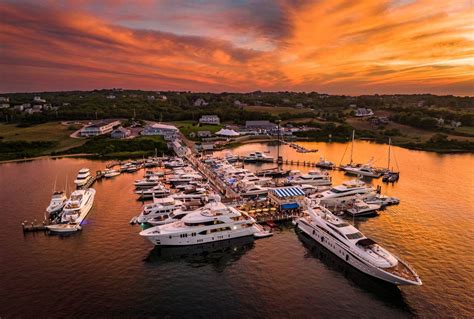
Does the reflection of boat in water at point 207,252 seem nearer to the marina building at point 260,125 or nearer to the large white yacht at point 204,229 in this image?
the large white yacht at point 204,229

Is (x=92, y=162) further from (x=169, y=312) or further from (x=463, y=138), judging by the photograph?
(x=463, y=138)

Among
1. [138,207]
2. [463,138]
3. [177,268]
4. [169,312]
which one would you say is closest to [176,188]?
[138,207]

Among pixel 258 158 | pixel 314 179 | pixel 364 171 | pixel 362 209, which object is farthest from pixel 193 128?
pixel 362 209

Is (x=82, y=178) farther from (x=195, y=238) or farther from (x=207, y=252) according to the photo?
(x=207, y=252)

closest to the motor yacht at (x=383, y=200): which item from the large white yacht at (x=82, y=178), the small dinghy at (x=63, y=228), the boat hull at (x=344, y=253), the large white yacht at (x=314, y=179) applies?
the large white yacht at (x=314, y=179)

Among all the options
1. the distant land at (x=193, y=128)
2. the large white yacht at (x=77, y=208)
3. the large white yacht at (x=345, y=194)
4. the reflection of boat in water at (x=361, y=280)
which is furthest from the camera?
the distant land at (x=193, y=128)

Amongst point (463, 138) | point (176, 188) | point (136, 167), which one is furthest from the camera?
point (463, 138)
